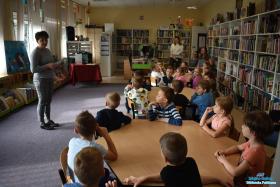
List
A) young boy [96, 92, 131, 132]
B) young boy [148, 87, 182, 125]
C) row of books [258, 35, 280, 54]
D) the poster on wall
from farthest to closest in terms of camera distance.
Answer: the poster on wall, row of books [258, 35, 280, 54], young boy [148, 87, 182, 125], young boy [96, 92, 131, 132]

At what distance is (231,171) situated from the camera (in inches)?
60.0

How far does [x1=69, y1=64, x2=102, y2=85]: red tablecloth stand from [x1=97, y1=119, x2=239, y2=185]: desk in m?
6.06

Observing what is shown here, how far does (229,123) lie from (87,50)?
7.80 meters

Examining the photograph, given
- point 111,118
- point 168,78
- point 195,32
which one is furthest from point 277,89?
point 195,32

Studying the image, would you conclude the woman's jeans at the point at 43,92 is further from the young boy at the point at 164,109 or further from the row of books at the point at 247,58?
the row of books at the point at 247,58

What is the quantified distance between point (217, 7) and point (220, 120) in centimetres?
754

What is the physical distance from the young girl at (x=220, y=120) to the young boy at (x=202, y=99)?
2.29ft

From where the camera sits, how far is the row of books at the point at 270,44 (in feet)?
13.3

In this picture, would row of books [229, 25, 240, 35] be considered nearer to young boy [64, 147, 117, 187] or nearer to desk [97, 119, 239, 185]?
desk [97, 119, 239, 185]

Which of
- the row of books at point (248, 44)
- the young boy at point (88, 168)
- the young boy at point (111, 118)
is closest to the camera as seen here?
the young boy at point (88, 168)

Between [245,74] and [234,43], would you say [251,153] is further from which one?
[234,43]

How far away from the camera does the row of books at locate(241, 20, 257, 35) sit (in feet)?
16.2

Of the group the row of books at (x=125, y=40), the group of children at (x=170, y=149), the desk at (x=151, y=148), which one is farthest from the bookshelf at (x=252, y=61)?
the row of books at (x=125, y=40)

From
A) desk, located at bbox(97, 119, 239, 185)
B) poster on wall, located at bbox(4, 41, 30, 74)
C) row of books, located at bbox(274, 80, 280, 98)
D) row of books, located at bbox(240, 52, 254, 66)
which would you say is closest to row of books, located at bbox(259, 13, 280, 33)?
row of books, located at bbox(240, 52, 254, 66)
